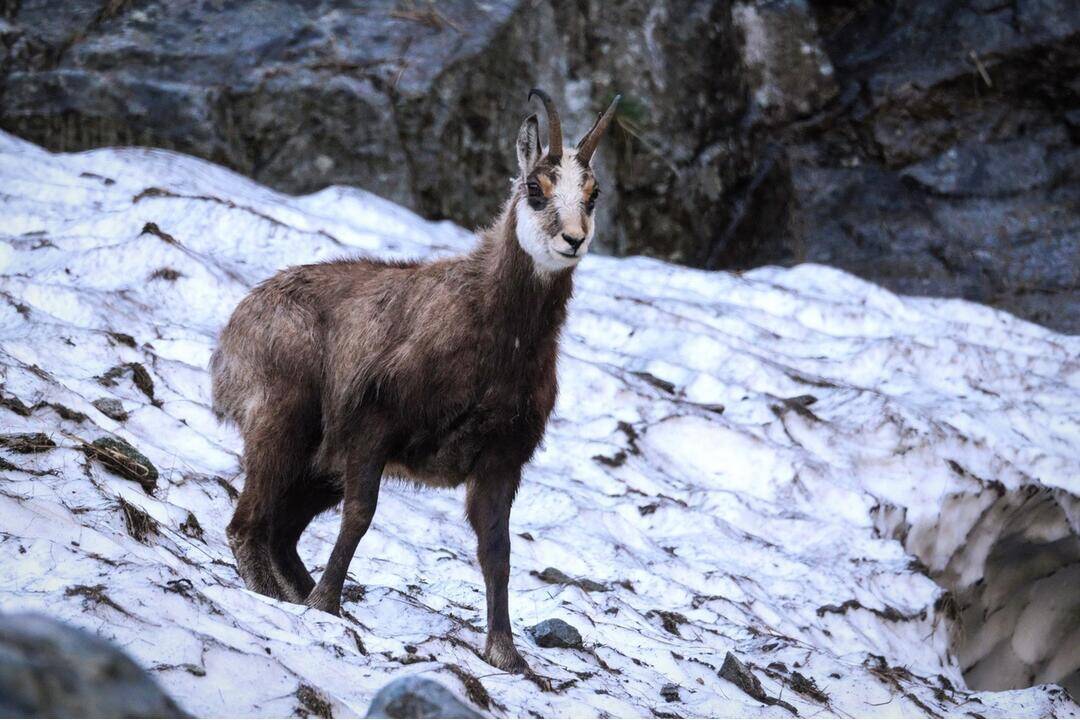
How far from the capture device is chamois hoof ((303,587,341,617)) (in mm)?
5637

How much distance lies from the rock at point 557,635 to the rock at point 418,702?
2.75 metres

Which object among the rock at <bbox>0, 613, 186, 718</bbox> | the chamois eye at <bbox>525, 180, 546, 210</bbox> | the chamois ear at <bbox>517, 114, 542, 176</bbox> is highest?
the chamois ear at <bbox>517, 114, 542, 176</bbox>

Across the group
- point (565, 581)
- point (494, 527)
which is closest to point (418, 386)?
point (494, 527)

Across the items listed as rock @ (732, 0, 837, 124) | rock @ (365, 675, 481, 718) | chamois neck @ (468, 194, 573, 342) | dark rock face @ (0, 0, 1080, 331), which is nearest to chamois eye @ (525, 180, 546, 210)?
chamois neck @ (468, 194, 573, 342)

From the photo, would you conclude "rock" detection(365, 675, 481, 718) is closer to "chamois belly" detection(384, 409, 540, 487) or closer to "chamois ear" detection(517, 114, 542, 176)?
"chamois belly" detection(384, 409, 540, 487)

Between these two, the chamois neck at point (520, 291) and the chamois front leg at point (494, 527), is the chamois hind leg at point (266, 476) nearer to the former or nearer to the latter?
the chamois front leg at point (494, 527)

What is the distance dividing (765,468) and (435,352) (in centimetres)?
390

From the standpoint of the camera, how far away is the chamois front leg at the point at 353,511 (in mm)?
5746

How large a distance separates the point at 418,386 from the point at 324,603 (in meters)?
1.02

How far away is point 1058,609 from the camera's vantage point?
31.3ft

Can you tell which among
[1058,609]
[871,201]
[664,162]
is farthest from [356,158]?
[1058,609]

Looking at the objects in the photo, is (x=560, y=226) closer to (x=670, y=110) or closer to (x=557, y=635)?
(x=557, y=635)

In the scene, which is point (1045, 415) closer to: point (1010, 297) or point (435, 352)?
point (1010, 297)

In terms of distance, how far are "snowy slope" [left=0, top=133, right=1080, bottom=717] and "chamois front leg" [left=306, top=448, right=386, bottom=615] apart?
1.02 feet
